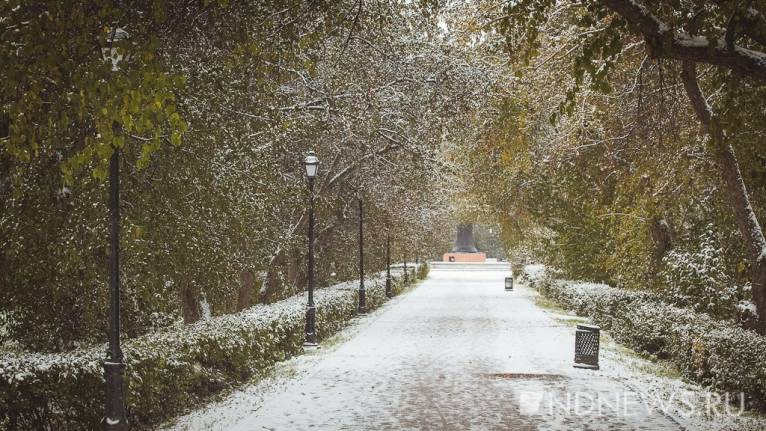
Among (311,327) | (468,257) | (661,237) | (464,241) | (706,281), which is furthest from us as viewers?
(464,241)

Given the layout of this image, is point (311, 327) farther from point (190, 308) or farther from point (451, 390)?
point (451, 390)

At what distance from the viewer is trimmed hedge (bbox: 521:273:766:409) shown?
11.1 meters

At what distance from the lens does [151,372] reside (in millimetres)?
9922

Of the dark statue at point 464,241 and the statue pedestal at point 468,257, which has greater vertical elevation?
the dark statue at point 464,241

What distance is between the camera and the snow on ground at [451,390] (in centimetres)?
1042

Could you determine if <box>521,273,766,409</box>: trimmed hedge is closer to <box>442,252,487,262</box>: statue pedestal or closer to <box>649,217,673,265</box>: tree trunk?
<box>649,217,673,265</box>: tree trunk

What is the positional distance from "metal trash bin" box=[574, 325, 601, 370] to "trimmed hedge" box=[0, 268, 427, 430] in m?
5.67

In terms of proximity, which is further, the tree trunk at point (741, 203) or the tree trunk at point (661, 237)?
the tree trunk at point (661, 237)

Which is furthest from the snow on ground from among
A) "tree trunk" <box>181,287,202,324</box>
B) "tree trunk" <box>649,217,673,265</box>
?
"tree trunk" <box>181,287,202,324</box>

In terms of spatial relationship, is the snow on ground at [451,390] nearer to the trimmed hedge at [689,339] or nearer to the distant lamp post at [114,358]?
the trimmed hedge at [689,339]

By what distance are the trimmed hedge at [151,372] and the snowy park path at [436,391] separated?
0.43 m

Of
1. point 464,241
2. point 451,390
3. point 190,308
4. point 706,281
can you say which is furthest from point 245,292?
point 464,241

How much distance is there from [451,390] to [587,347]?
3.70 meters

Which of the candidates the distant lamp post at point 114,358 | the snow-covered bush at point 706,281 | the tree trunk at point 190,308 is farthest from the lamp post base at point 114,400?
the snow-covered bush at point 706,281
